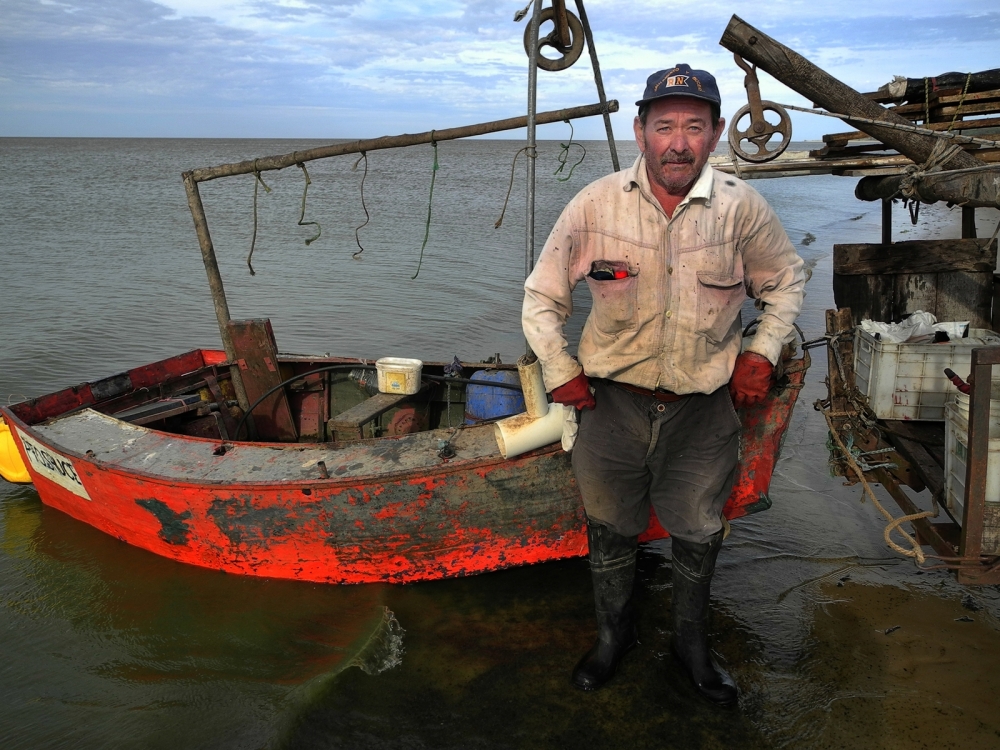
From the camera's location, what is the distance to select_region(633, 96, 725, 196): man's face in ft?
8.54

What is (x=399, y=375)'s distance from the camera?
4.55 meters

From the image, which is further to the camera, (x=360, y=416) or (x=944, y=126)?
(x=944, y=126)

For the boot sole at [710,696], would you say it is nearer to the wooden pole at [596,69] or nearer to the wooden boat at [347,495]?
the wooden boat at [347,495]

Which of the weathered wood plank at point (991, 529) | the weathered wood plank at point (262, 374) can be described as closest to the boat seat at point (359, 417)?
the weathered wood plank at point (262, 374)

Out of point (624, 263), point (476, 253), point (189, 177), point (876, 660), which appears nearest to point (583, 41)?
point (624, 263)

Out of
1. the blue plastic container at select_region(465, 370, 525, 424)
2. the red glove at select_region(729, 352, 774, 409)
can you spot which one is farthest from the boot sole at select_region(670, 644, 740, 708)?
the blue plastic container at select_region(465, 370, 525, 424)

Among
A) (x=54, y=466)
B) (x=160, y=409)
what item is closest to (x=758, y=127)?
(x=160, y=409)

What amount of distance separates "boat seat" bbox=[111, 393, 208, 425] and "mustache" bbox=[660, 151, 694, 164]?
3929 millimetres

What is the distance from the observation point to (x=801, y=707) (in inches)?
131

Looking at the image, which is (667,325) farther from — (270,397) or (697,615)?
(270,397)

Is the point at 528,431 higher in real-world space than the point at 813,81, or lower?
lower

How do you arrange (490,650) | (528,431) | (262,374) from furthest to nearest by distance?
(262,374)
(490,650)
(528,431)

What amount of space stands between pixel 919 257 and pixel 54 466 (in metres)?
5.71

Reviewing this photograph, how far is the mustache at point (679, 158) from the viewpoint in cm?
261
